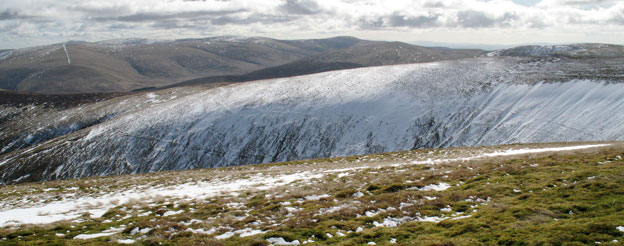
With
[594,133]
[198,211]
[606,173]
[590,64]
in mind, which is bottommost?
[594,133]

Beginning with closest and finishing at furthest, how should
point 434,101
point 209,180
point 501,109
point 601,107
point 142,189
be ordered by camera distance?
point 142,189 → point 209,180 → point 601,107 → point 501,109 → point 434,101

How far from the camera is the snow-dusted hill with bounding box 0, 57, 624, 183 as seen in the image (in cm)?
4641

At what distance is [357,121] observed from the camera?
55688mm

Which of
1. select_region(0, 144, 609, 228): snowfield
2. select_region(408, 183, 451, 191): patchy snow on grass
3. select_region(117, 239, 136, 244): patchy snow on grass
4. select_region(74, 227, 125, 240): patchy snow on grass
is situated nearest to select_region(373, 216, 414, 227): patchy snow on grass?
select_region(0, 144, 609, 228): snowfield

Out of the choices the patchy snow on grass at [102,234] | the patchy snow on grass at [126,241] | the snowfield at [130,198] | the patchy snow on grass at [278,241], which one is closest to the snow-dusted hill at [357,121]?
the snowfield at [130,198]

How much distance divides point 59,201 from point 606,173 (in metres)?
30.6

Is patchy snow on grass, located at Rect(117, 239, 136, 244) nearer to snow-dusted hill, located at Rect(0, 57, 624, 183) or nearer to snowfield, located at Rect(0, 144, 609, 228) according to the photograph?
snowfield, located at Rect(0, 144, 609, 228)

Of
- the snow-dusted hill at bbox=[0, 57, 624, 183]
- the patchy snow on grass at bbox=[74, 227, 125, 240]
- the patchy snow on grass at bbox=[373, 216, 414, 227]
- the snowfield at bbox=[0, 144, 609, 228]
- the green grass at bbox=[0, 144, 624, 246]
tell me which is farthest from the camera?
the snow-dusted hill at bbox=[0, 57, 624, 183]

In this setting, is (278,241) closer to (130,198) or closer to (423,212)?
(423,212)

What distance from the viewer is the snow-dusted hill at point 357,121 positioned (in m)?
46.4

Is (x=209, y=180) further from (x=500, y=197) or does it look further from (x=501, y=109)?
(x=501, y=109)

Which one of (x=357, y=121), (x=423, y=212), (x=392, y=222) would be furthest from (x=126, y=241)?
(x=357, y=121)

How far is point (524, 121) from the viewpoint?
4650 cm

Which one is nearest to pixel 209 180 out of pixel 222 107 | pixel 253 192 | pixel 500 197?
pixel 253 192
